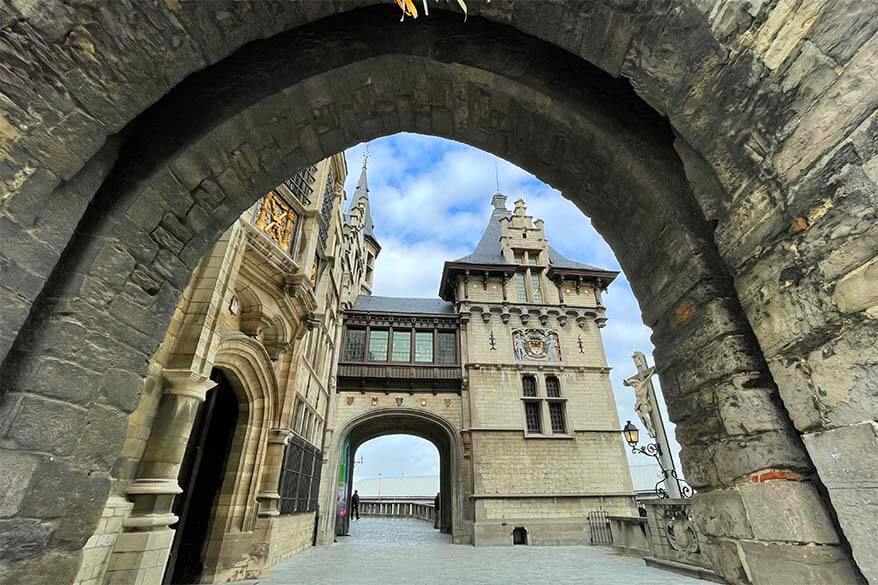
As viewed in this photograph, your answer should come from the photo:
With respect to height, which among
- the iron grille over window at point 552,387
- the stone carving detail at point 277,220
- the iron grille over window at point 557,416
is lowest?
the iron grille over window at point 557,416

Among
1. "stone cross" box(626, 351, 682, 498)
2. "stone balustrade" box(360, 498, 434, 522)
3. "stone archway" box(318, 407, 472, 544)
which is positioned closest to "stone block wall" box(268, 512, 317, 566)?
"stone archway" box(318, 407, 472, 544)

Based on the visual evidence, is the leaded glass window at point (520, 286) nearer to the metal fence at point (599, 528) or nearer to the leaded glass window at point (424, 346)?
the leaded glass window at point (424, 346)

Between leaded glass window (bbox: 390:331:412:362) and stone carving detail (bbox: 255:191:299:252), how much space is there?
27.2 feet

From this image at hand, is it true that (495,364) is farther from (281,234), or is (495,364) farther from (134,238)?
(134,238)

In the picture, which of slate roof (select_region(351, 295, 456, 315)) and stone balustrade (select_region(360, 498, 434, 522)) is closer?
slate roof (select_region(351, 295, 456, 315))

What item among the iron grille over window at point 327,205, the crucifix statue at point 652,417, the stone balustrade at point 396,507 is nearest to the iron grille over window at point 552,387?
the crucifix statue at point 652,417

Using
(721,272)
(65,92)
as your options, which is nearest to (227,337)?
(65,92)

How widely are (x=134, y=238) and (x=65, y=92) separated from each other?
2.70 feet

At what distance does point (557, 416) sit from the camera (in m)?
13.8

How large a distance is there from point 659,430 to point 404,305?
1128cm

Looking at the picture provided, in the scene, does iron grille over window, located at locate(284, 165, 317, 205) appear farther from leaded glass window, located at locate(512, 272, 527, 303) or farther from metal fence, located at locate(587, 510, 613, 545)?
metal fence, located at locate(587, 510, 613, 545)

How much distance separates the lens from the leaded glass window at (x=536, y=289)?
1572 centimetres

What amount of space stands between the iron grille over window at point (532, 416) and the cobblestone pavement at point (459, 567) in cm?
381

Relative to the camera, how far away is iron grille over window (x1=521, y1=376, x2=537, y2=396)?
1412cm
